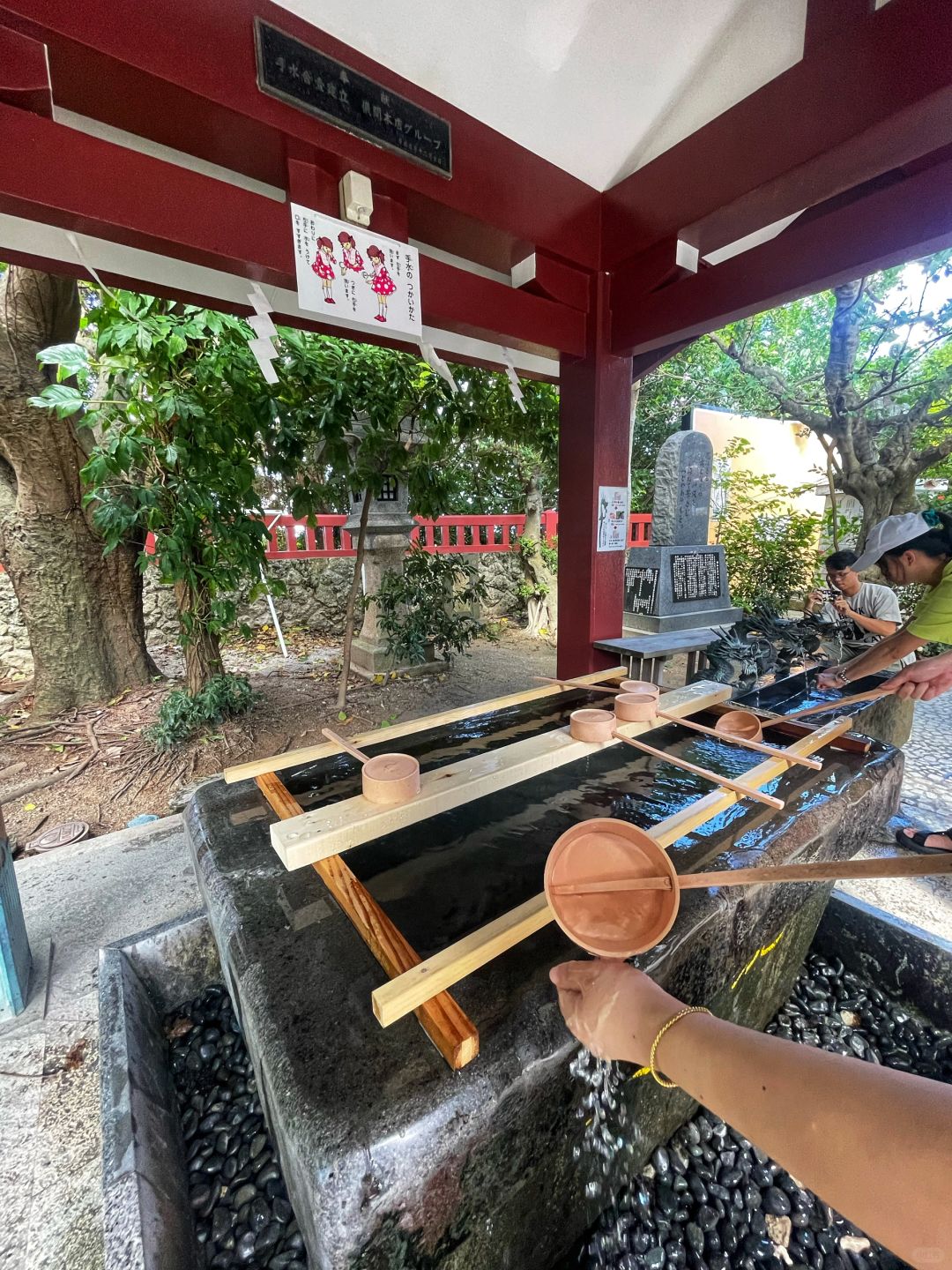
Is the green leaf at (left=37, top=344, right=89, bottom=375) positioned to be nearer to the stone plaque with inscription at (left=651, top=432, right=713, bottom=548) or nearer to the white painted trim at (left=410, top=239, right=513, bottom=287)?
the white painted trim at (left=410, top=239, right=513, bottom=287)

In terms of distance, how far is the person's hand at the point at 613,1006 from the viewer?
0.85 metres

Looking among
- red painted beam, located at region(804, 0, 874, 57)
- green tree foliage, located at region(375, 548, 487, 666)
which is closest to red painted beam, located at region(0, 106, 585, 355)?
red painted beam, located at region(804, 0, 874, 57)

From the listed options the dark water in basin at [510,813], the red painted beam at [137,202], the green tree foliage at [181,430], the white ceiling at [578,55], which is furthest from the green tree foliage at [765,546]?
the red painted beam at [137,202]

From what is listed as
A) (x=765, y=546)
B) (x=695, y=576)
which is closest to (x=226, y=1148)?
(x=695, y=576)

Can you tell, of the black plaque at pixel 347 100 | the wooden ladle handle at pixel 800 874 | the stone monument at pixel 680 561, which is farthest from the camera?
the stone monument at pixel 680 561

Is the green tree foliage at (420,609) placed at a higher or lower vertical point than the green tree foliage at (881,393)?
lower

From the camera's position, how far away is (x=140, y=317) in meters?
2.93

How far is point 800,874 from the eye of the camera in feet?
2.86

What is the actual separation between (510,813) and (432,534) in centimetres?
594

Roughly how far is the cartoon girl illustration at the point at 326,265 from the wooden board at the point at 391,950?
1.93m

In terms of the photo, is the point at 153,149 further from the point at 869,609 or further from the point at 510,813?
the point at 869,609

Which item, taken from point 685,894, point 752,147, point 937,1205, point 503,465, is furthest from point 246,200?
point 503,465

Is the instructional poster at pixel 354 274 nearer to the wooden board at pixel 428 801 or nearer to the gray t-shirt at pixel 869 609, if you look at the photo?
the wooden board at pixel 428 801

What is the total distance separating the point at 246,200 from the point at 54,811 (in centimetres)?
395
